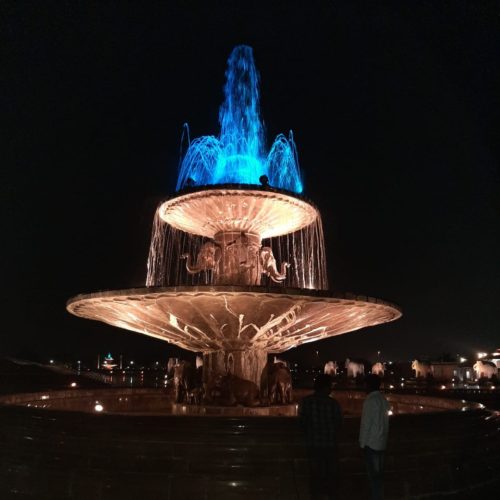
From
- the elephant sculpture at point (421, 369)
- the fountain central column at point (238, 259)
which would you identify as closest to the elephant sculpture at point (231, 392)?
the fountain central column at point (238, 259)

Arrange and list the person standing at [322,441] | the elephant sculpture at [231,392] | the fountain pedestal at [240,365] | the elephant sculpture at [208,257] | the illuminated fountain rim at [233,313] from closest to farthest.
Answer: the person standing at [322,441] → the illuminated fountain rim at [233,313] → the elephant sculpture at [231,392] → the fountain pedestal at [240,365] → the elephant sculpture at [208,257]

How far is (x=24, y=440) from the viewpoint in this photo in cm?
750

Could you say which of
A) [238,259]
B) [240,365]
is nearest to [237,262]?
[238,259]

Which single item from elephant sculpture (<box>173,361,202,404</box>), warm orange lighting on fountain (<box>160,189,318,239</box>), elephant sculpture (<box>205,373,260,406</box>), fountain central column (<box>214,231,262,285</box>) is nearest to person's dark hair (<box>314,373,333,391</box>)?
elephant sculpture (<box>205,373,260,406</box>)

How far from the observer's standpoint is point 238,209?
41.7ft

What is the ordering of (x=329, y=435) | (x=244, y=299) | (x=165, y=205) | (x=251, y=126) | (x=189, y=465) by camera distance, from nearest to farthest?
(x=329, y=435) → (x=189, y=465) → (x=244, y=299) → (x=165, y=205) → (x=251, y=126)

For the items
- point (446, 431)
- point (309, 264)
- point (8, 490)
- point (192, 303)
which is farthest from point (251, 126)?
point (8, 490)

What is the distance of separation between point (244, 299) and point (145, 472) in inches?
141

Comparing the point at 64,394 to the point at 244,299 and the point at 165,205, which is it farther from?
the point at 244,299

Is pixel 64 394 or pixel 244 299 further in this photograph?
pixel 64 394

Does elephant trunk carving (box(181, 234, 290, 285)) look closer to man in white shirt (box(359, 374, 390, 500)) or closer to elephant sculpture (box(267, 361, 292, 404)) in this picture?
elephant sculpture (box(267, 361, 292, 404))

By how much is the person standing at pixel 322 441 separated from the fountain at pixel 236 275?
3.78 m

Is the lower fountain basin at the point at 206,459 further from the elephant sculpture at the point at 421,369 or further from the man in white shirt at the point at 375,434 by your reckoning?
the elephant sculpture at the point at 421,369

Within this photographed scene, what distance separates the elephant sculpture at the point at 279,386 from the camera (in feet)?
37.8
